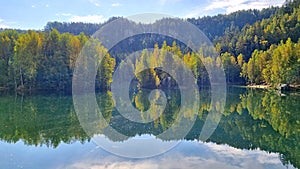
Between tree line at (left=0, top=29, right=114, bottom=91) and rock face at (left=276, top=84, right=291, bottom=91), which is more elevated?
tree line at (left=0, top=29, right=114, bottom=91)

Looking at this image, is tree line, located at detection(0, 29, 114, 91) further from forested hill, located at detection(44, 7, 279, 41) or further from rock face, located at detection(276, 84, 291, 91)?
forested hill, located at detection(44, 7, 279, 41)

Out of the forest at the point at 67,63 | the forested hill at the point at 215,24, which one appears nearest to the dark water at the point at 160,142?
the forest at the point at 67,63

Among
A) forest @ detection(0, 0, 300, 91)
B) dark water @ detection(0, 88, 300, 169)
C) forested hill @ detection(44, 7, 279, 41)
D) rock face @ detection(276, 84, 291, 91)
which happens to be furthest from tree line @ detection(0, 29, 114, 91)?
forested hill @ detection(44, 7, 279, 41)

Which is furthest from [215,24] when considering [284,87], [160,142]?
[160,142]

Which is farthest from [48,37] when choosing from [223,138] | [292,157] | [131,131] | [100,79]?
[292,157]

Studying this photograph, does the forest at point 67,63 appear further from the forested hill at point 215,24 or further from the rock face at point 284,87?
the forested hill at point 215,24

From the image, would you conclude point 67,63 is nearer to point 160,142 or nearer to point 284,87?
point 284,87

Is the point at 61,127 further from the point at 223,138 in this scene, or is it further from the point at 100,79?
the point at 100,79

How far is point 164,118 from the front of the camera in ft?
74.3

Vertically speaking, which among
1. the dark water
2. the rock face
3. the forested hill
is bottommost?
the dark water

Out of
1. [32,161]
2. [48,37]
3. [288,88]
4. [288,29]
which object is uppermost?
[288,29]

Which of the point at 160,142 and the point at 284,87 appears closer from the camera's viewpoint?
the point at 160,142

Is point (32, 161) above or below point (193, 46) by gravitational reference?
below

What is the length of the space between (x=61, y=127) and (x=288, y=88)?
34.7 meters
